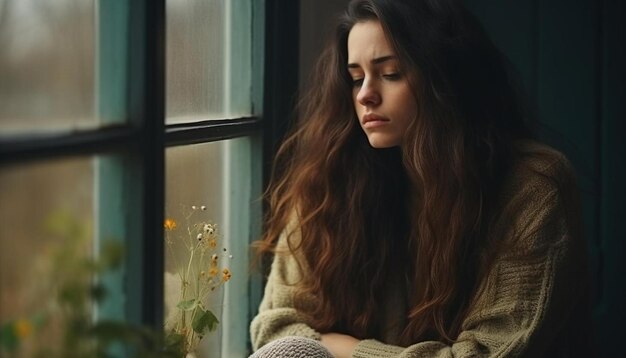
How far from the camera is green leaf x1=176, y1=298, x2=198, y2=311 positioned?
88.5 inches

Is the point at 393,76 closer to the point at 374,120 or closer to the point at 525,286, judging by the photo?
the point at 374,120

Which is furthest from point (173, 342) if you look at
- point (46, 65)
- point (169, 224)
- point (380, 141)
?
point (380, 141)

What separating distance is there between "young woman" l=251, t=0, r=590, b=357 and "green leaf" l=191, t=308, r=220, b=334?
22 centimetres

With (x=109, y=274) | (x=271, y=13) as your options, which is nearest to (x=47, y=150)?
(x=109, y=274)

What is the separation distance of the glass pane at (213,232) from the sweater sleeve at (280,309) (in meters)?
0.09

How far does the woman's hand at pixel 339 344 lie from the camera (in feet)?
7.98

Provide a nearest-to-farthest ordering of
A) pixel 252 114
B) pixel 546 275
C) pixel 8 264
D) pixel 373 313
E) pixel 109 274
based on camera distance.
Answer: pixel 8 264 → pixel 109 274 → pixel 546 275 → pixel 373 313 → pixel 252 114

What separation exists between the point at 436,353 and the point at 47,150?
108 cm

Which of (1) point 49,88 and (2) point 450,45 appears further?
(2) point 450,45

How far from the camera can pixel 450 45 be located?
246cm

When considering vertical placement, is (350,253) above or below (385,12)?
below

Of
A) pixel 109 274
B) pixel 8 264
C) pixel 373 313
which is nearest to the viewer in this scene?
pixel 8 264

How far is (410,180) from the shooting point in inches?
104

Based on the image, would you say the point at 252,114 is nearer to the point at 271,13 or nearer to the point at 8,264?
the point at 271,13
